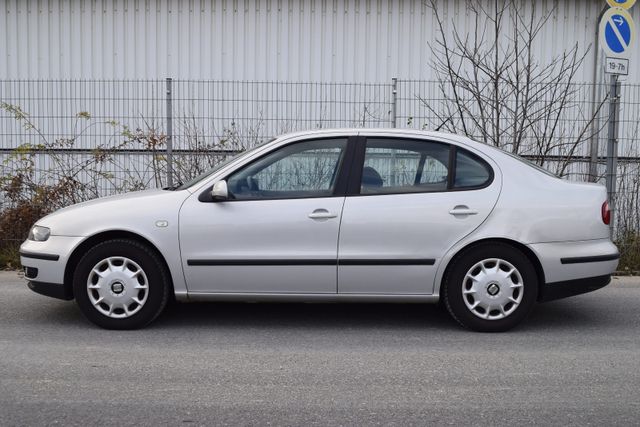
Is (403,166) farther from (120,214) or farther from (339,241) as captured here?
(120,214)

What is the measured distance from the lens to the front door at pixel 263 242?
5.72 meters

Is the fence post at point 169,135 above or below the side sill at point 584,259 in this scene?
above

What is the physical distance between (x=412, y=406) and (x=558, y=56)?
9.16 m

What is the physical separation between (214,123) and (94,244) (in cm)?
554

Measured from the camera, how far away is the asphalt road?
422 cm

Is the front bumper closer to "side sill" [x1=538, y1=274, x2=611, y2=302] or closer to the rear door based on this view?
the rear door

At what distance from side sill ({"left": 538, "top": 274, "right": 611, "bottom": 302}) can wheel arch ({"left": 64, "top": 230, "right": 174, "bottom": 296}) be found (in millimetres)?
2897

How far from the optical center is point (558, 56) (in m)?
12.1

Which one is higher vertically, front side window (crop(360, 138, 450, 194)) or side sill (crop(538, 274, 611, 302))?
front side window (crop(360, 138, 450, 194))

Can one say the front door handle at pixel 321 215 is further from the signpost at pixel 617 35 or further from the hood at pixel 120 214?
the signpost at pixel 617 35

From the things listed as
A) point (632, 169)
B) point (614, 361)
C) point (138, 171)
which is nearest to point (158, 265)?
point (614, 361)

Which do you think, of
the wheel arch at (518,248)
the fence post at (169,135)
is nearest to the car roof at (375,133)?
the wheel arch at (518,248)

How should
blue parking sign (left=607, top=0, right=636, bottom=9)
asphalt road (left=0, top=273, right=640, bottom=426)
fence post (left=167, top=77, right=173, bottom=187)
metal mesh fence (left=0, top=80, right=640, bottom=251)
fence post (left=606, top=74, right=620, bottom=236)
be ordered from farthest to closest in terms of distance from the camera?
metal mesh fence (left=0, top=80, right=640, bottom=251) < fence post (left=167, top=77, right=173, bottom=187) < fence post (left=606, top=74, right=620, bottom=236) < blue parking sign (left=607, top=0, right=636, bottom=9) < asphalt road (left=0, top=273, right=640, bottom=426)

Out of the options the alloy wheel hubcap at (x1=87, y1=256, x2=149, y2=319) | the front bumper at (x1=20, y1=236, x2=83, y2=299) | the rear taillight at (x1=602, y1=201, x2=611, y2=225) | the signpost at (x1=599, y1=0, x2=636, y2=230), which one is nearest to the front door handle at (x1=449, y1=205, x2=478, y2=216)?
the rear taillight at (x1=602, y1=201, x2=611, y2=225)
